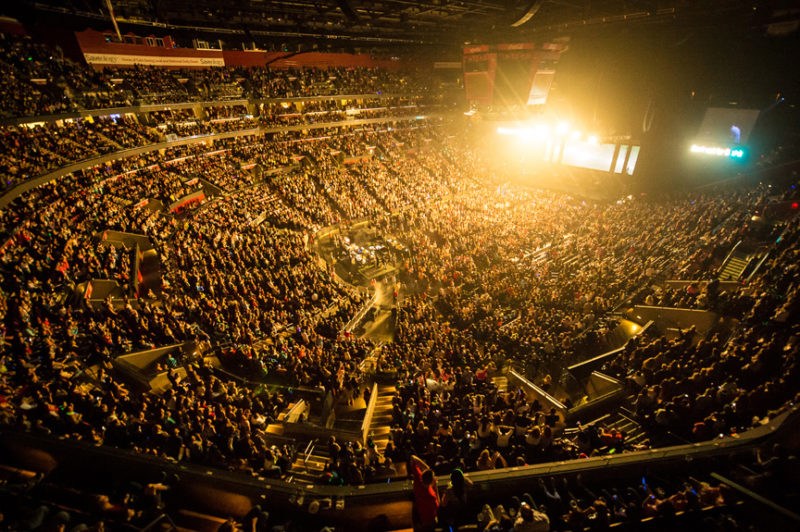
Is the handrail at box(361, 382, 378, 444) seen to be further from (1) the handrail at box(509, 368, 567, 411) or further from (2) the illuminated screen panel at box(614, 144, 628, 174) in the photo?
(2) the illuminated screen panel at box(614, 144, 628, 174)

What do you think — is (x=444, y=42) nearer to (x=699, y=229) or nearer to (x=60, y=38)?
(x=699, y=229)

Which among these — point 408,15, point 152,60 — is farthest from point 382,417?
point 152,60

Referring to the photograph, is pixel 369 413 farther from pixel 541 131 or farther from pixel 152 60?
pixel 541 131

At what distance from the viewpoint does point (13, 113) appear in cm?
1454

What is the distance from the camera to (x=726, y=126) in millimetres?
19828

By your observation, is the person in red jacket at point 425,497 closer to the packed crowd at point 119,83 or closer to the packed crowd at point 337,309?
the packed crowd at point 337,309

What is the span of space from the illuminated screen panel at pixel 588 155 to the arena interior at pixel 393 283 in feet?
0.73

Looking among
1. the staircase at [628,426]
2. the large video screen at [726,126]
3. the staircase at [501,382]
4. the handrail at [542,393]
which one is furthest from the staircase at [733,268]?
the large video screen at [726,126]

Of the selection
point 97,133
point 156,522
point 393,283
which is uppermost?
point 97,133

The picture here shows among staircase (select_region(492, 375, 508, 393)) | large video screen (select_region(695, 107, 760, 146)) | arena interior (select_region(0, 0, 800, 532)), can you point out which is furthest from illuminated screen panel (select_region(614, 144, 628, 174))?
staircase (select_region(492, 375, 508, 393))

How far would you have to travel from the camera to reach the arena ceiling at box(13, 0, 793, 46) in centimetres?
429

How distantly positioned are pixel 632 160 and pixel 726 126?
189 inches

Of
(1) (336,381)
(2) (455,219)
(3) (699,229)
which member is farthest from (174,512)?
(3) (699,229)

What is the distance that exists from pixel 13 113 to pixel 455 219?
2142 centimetres
